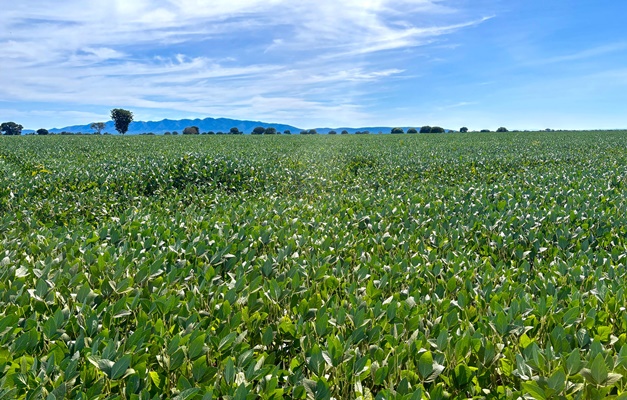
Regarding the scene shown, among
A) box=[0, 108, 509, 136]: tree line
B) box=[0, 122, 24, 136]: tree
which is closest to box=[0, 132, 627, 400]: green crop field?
box=[0, 108, 509, 136]: tree line

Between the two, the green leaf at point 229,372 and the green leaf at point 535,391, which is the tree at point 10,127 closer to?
the green leaf at point 229,372

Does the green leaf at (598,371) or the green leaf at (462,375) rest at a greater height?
the green leaf at (598,371)

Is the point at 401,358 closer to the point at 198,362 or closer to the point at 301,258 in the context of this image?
the point at 198,362

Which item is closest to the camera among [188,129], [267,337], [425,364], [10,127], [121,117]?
[425,364]

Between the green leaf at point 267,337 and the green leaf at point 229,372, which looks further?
the green leaf at point 267,337

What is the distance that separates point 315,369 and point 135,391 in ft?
3.02

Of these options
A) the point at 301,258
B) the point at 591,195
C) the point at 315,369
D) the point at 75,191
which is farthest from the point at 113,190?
the point at 591,195

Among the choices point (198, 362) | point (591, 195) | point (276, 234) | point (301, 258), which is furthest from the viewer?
point (591, 195)

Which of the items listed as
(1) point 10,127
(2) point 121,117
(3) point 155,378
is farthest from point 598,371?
(1) point 10,127

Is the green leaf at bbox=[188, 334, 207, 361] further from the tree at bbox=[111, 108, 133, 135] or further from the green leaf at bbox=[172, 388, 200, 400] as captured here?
the tree at bbox=[111, 108, 133, 135]

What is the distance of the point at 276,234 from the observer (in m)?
5.27

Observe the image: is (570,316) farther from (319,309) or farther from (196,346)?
(196,346)

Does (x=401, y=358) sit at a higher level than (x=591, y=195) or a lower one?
lower

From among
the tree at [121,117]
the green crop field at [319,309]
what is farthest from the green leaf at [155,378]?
the tree at [121,117]
